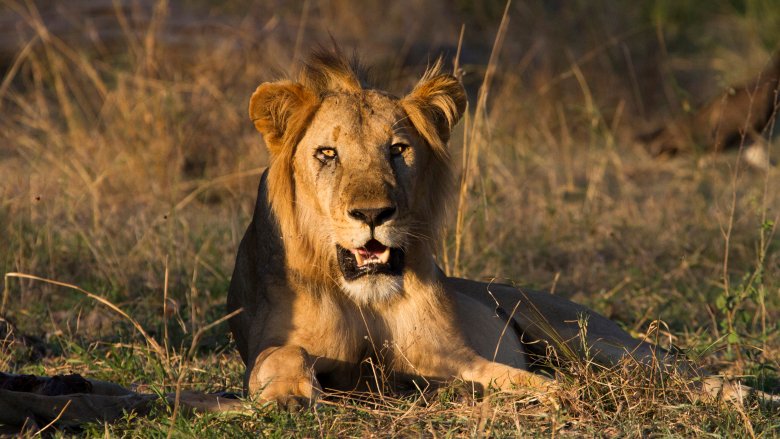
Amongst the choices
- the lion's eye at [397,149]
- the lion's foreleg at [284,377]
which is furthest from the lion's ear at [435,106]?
the lion's foreleg at [284,377]

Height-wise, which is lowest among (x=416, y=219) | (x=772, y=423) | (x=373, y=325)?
(x=772, y=423)

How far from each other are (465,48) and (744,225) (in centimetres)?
519

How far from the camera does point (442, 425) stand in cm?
333

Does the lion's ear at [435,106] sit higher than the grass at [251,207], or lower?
higher

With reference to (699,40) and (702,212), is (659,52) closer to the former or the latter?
(699,40)

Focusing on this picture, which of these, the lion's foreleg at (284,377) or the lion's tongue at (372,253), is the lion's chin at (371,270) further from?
the lion's foreleg at (284,377)

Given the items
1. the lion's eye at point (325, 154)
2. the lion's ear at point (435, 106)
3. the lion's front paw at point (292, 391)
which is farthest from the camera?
the lion's ear at point (435, 106)

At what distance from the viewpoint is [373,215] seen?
3.40m

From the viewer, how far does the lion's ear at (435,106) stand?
3.87 m

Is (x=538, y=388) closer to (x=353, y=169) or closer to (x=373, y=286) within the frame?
(x=373, y=286)

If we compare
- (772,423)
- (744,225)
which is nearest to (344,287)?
(772,423)

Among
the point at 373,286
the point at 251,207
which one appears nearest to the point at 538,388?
the point at 373,286

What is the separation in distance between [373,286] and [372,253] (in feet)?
0.42

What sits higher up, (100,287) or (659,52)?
(659,52)
